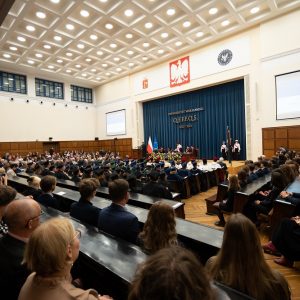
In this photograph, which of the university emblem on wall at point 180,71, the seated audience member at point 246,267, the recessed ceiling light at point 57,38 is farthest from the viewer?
the university emblem on wall at point 180,71

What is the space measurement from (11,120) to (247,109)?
57.0ft

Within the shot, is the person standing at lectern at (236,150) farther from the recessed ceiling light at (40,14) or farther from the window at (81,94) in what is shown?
the window at (81,94)

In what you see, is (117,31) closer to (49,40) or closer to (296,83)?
(49,40)

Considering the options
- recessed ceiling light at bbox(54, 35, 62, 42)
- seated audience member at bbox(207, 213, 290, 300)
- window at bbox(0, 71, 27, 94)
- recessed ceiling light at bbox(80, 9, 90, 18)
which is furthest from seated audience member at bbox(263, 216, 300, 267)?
window at bbox(0, 71, 27, 94)

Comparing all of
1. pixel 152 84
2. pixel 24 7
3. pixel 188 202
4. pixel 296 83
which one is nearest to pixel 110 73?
pixel 152 84

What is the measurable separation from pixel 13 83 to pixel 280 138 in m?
19.4

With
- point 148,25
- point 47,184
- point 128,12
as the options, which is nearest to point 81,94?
point 148,25

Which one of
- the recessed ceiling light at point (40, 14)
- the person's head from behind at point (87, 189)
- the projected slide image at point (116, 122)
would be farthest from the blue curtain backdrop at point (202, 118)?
the person's head from behind at point (87, 189)

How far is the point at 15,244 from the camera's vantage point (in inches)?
66.8

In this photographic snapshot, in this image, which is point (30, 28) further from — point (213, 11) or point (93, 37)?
point (213, 11)

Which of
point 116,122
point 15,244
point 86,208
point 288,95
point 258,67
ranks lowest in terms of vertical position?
point 86,208

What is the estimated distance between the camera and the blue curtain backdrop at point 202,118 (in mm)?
16141

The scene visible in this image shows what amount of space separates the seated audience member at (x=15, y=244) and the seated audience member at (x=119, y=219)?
89 cm

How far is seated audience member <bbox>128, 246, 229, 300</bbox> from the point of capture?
74 cm
